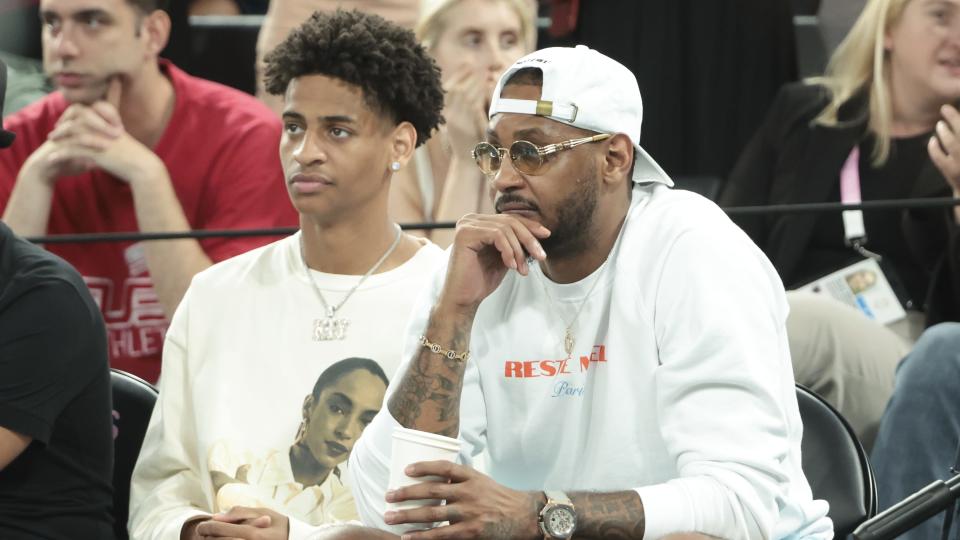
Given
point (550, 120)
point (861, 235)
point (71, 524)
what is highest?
point (550, 120)

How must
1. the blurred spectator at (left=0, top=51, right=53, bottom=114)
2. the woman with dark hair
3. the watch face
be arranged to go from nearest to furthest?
the watch face
the woman with dark hair
the blurred spectator at (left=0, top=51, right=53, bottom=114)

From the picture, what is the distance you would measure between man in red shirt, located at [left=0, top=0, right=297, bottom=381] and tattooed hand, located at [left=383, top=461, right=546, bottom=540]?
62.5 inches

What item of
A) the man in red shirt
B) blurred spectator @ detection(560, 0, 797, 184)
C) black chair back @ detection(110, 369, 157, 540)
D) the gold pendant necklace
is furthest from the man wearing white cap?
blurred spectator @ detection(560, 0, 797, 184)

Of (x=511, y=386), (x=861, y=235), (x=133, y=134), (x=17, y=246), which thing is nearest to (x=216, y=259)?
(x=133, y=134)

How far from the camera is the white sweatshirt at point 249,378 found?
118 inches

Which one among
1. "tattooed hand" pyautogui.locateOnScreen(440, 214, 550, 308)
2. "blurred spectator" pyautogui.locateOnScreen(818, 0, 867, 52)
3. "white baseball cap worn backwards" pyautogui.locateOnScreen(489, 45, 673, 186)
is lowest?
"tattooed hand" pyautogui.locateOnScreen(440, 214, 550, 308)

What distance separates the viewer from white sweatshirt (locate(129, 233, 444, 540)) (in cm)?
300

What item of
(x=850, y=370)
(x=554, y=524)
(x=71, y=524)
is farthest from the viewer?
(x=850, y=370)

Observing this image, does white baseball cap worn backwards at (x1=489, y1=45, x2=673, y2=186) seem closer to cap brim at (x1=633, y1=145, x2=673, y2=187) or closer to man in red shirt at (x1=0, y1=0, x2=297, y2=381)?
cap brim at (x1=633, y1=145, x2=673, y2=187)

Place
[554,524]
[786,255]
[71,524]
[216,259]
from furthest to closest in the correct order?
[786,255]
[216,259]
[71,524]
[554,524]

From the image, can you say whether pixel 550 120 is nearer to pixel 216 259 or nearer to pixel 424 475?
pixel 424 475

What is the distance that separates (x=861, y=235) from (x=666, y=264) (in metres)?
1.65

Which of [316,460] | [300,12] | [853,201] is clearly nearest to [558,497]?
[316,460]

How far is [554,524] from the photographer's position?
92.4 inches
